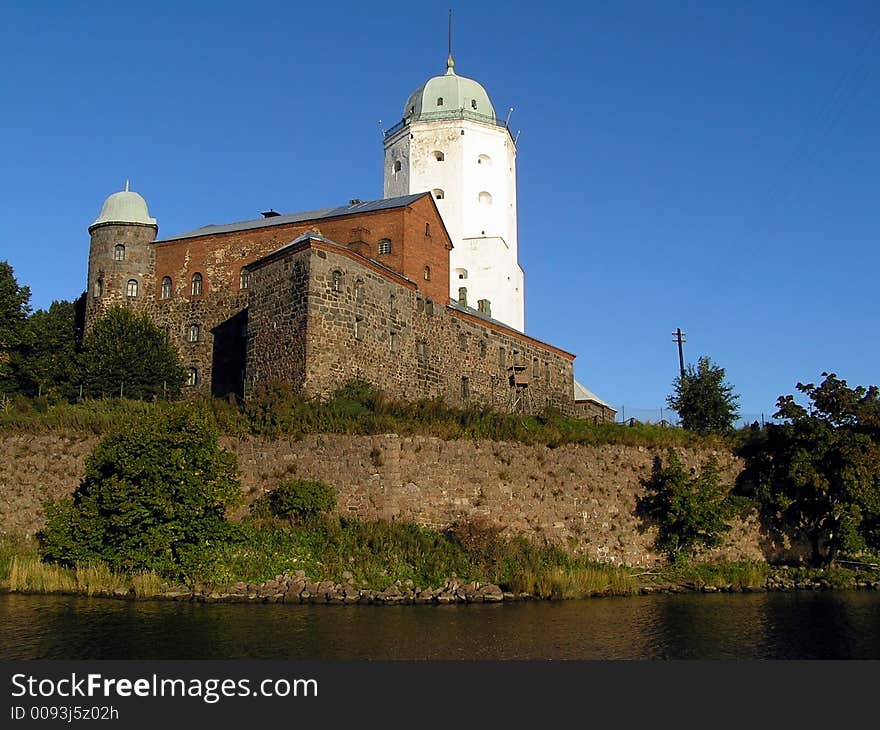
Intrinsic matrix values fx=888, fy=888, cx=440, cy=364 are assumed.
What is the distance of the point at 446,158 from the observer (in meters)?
60.5

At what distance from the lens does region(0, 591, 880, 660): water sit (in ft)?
58.5

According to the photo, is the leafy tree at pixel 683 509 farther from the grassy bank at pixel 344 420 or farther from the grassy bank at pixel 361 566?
the grassy bank at pixel 361 566

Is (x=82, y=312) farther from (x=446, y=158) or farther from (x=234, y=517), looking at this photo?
(x=234, y=517)

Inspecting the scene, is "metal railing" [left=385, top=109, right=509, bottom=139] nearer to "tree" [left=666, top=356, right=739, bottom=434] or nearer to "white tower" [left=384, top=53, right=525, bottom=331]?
"white tower" [left=384, top=53, right=525, bottom=331]

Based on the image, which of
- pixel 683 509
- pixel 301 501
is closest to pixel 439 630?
pixel 301 501

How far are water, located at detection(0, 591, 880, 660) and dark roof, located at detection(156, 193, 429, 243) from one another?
25.4 m

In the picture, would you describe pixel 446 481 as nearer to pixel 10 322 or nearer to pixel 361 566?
pixel 361 566

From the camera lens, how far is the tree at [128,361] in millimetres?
40156

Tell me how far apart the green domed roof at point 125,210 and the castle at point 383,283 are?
0.08 meters

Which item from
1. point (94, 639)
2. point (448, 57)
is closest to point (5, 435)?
point (94, 639)

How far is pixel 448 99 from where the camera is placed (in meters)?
62.8

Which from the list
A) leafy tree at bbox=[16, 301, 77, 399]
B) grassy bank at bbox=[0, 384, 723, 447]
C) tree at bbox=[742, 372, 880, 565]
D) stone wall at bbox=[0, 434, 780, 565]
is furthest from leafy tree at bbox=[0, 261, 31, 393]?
tree at bbox=[742, 372, 880, 565]

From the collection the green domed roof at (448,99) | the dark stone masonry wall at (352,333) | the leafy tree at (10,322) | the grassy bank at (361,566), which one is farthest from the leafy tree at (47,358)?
Answer: the green domed roof at (448,99)

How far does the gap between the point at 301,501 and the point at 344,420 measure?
335 centimetres
